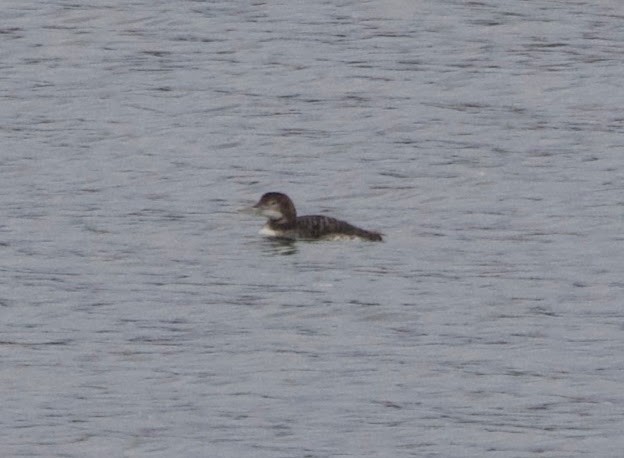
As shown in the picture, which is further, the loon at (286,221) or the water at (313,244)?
the loon at (286,221)

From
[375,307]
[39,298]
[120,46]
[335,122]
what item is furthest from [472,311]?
[120,46]

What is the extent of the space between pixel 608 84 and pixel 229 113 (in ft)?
17.8

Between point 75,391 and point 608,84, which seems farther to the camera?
point 608,84

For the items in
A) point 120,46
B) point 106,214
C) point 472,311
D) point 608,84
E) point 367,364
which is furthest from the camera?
point 120,46

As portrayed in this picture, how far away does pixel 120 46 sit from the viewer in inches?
1416

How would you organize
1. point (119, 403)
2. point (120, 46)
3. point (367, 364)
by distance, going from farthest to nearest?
point (120, 46), point (367, 364), point (119, 403)

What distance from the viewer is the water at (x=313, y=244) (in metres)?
17.4

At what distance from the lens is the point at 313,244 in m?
24.5

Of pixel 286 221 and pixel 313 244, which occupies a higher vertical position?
pixel 286 221

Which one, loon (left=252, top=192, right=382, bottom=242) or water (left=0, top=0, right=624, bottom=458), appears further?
loon (left=252, top=192, right=382, bottom=242)

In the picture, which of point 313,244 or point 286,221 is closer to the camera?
point 313,244

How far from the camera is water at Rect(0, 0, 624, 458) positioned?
17406mm

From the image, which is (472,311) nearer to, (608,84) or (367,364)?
(367,364)

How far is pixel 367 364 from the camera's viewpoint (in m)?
18.8
